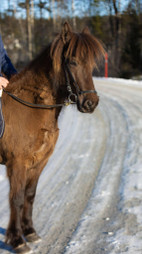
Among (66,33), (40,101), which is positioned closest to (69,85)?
(40,101)

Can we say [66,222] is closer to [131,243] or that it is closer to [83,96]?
[131,243]

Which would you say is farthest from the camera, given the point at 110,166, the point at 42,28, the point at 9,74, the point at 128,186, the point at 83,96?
the point at 42,28

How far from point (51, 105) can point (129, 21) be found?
2251cm

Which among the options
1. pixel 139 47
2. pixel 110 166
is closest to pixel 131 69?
pixel 139 47

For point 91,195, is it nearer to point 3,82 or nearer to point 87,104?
point 87,104

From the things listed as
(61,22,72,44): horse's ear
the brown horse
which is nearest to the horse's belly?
the brown horse

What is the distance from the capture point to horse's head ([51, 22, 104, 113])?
2783 mm

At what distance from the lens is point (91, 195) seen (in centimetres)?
412

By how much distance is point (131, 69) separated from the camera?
20.7m

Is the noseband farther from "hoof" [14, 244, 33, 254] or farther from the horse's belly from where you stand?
"hoof" [14, 244, 33, 254]

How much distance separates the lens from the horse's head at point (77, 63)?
9.13 feet

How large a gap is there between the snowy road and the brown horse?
54 centimetres

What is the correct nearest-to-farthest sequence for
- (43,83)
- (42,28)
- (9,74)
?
(43,83) → (9,74) → (42,28)

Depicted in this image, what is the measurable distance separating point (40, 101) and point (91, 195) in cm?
179
